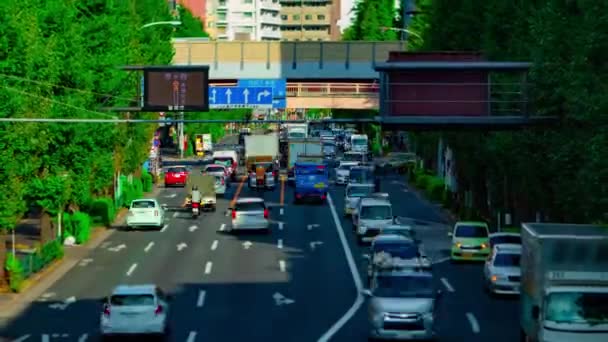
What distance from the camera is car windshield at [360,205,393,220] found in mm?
61656

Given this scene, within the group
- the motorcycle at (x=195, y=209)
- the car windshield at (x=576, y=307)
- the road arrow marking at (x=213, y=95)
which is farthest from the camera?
the motorcycle at (x=195, y=209)

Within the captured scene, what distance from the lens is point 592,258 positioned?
30.0 meters

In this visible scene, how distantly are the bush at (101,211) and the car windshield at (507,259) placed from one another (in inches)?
1197

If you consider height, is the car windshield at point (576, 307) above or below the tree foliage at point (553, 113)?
below

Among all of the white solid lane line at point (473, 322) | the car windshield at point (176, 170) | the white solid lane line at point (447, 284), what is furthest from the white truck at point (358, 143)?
the white solid lane line at point (473, 322)

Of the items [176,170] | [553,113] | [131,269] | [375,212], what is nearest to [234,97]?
[375,212]

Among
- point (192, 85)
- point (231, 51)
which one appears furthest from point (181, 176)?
point (192, 85)

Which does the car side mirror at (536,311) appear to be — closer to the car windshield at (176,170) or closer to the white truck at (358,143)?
the car windshield at (176,170)

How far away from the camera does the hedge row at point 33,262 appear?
1826 inches

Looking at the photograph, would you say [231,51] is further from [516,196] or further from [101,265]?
[101,265]

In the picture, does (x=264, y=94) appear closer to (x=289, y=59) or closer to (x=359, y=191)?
(x=359, y=191)

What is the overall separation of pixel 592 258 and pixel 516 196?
35441 mm

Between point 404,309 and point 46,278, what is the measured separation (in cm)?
2026

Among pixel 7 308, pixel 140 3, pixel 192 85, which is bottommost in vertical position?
pixel 7 308
